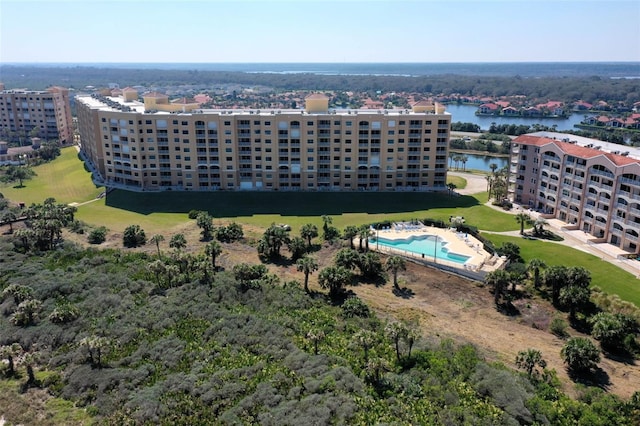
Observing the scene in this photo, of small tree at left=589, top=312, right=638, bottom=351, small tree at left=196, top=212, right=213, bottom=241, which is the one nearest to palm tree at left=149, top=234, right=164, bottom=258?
small tree at left=196, top=212, right=213, bottom=241

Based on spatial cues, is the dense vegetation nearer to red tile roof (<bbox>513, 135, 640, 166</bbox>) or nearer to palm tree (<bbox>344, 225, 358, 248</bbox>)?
palm tree (<bbox>344, 225, 358, 248</bbox>)

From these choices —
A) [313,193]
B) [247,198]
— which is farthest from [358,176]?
[247,198]

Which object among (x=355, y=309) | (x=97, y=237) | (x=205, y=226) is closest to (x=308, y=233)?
(x=205, y=226)

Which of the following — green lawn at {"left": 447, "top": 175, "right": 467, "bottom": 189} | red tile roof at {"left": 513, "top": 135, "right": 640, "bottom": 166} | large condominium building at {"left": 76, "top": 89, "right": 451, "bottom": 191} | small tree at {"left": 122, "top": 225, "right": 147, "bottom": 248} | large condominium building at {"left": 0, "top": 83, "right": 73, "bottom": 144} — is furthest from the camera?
large condominium building at {"left": 0, "top": 83, "right": 73, "bottom": 144}

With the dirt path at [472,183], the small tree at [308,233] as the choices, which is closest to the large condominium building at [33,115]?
the small tree at [308,233]

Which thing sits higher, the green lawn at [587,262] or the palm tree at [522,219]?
the palm tree at [522,219]

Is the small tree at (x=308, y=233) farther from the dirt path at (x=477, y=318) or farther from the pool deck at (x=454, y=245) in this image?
the dirt path at (x=477, y=318)

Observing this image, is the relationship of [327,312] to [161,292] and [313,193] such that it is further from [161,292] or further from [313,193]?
[313,193]
